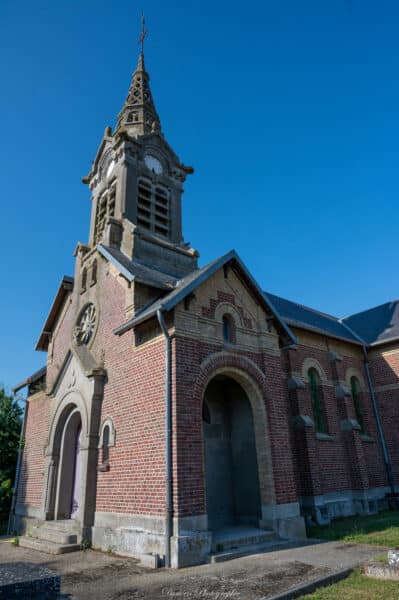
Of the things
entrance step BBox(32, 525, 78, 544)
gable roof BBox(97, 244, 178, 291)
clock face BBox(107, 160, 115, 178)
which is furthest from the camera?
clock face BBox(107, 160, 115, 178)

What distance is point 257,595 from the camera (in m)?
6.10

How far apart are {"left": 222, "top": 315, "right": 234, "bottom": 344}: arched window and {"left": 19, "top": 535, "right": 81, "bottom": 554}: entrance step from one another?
21.0 ft

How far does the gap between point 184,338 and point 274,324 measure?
3.83 m

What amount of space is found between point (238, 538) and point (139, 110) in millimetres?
18675

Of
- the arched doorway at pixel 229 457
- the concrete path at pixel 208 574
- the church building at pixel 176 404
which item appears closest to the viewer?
the concrete path at pixel 208 574

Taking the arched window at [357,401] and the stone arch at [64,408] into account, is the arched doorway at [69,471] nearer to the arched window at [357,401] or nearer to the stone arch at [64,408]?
the stone arch at [64,408]

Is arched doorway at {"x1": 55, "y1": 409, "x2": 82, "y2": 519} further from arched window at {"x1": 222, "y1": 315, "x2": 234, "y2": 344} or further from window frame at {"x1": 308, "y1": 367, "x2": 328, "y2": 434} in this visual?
window frame at {"x1": 308, "y1": 367, "x2": 328, "y2": 434}

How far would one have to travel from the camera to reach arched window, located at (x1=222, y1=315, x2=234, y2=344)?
1142cm

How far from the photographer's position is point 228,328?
1162cm

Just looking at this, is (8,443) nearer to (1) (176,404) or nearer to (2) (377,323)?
(1) (176,404)

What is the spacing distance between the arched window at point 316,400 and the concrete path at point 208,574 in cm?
608

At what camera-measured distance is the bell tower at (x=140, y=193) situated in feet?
49.9

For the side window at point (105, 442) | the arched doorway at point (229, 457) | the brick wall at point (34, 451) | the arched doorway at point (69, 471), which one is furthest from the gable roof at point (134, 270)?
the brick wall at point (34, 451)

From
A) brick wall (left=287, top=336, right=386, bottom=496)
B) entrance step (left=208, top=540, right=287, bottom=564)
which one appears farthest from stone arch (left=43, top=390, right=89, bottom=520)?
brick wall (left=287, top=336, right=386, bottom=496)
